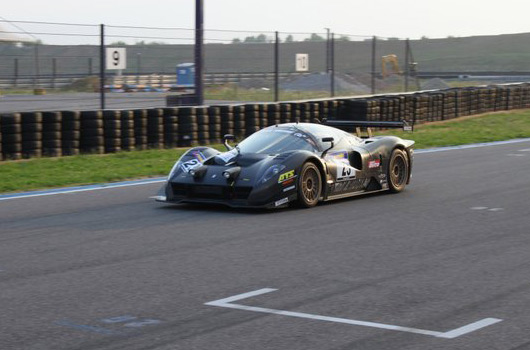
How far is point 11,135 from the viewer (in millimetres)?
15195

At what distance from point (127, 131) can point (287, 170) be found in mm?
6592

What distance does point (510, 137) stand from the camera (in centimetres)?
2331

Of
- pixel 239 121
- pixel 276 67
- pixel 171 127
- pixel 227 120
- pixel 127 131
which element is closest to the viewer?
pixel 127 131

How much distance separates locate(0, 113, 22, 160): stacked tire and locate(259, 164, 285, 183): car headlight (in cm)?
579

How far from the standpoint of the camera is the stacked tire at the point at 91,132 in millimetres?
16263

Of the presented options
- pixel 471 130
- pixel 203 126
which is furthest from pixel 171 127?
pixel 471 130

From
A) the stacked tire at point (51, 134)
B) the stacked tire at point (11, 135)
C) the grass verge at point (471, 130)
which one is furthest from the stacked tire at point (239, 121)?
the stacked tire at point (11, 135)

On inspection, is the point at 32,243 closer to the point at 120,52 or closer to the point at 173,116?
the point at 173,116

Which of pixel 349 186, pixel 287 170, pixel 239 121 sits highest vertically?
pixel 239 121

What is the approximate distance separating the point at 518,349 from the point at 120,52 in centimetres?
1411

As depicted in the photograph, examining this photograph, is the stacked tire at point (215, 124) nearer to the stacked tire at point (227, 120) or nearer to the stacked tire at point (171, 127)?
the stacked tire at point (227, 120)

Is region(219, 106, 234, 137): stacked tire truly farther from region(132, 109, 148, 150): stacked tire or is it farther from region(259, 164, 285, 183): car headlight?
region(259, 164, 285, 183): car headlight

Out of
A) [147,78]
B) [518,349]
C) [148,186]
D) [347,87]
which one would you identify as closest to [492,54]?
[347,87]

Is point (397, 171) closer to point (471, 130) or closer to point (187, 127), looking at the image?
point (187, 127)
